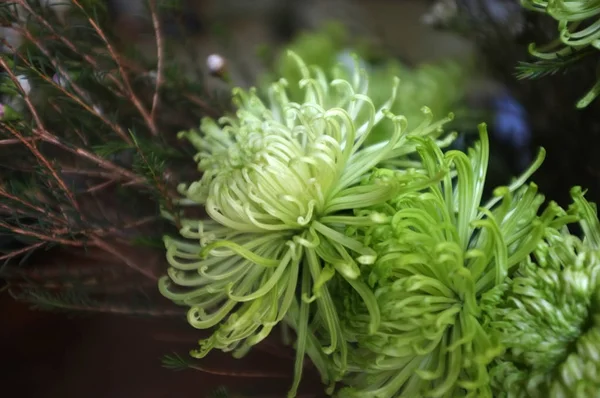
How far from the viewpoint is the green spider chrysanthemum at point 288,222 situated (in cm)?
26

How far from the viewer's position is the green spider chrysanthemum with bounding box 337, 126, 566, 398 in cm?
24

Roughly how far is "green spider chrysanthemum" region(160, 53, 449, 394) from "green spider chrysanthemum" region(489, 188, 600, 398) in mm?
63

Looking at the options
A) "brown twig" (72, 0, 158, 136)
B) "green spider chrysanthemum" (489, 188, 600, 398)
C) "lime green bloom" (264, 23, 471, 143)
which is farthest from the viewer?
"lime green bloom" (264, 23, 471, 143)

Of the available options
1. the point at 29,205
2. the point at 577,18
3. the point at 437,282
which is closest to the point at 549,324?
the point at 437,282

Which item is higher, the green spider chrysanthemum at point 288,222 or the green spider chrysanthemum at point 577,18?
the green spider chrysanthemum at point 577,18

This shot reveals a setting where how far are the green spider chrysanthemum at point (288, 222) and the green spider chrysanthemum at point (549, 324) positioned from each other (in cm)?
6

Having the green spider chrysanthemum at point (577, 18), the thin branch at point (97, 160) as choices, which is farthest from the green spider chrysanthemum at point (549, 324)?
the thin branch at point (97, 160)

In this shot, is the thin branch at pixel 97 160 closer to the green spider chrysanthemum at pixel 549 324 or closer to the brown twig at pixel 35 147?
the brown twig at pixel 35 147

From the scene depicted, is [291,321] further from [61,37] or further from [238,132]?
[61,37]

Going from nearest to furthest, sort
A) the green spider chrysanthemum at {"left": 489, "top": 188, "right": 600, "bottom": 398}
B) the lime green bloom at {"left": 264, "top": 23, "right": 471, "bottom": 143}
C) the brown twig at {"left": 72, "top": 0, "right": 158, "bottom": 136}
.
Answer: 1. the green spider chrysanthemum at {"left": 489, "top": 188, "right": 600, "bottom": 398}
2. the brown twig at {"left": 72, "top": 0, "right": 158, "bottom": 136}
3. the lime green bloom at {"left": 264, "top": 23, "right": 471, "bottom": 143}

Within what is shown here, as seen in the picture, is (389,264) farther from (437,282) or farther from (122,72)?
(122,72)

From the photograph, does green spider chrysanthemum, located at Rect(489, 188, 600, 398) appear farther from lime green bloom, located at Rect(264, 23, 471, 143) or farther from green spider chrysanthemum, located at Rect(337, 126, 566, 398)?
lime green bloom, located at Rect(264, 23, 471, 143)

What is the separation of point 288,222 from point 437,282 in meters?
0.08

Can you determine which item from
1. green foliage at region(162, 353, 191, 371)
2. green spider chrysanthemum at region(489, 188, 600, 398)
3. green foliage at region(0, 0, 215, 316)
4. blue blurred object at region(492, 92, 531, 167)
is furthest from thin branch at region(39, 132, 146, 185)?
blue blurred object at region(492, 92, 531, 167)
